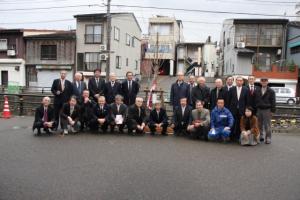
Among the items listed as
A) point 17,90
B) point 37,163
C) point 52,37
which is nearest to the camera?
point 37,163

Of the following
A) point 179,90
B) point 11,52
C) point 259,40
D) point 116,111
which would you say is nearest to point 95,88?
point 116,111

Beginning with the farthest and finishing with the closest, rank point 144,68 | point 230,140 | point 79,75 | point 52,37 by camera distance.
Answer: point 144,68 → point 52,37 → point 79,75 → point 230,140

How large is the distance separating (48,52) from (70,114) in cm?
2590

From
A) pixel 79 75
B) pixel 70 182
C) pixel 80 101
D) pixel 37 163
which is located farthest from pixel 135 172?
pixel 79 75

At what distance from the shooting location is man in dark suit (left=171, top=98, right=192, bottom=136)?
1004 centimetres

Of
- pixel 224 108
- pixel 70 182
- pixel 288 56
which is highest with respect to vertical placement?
pixel 288 56

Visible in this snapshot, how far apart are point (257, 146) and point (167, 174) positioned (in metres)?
3.77

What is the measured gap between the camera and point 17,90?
28969 mm

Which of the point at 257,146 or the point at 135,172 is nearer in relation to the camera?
the point at 135,172

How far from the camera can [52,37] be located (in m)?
33.6

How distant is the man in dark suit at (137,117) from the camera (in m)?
10.1

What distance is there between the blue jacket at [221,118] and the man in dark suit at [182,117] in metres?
0.81

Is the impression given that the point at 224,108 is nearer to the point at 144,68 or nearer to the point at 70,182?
the point at 70,182

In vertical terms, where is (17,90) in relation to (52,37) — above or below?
below
